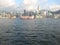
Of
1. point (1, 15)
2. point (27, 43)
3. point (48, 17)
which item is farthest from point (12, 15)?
point (27, 43)

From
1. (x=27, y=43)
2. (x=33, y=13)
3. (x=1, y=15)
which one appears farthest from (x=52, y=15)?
(x=27, y=43)

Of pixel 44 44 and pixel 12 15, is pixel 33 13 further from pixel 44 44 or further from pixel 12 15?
pixel 44 44

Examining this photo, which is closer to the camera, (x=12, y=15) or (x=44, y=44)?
(x=44, y=44)

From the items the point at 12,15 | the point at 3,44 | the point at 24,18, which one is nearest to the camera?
the point at 3,44

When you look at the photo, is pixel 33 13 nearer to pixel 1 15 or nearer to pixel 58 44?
pixel 1 15

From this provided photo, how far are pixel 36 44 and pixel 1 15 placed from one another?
77.5 m

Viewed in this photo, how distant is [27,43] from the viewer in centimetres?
1742

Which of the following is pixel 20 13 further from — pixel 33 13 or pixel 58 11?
pixel 58 11

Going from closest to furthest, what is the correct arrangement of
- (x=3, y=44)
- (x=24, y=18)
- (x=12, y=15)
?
(x=3, y=44), (x=24, y=18), (x=12, y=15)

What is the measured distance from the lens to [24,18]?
84.6 m

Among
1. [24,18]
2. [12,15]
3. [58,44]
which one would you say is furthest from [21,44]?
[12,15]

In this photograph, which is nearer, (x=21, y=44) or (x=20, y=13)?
(x=21, y=44)

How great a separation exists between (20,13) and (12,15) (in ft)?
23.6

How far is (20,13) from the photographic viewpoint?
84750mm
